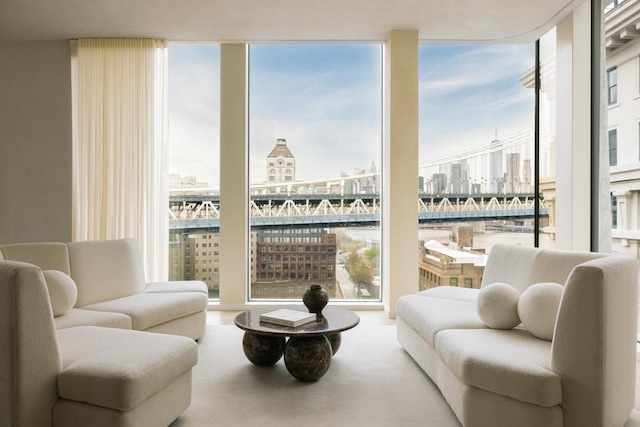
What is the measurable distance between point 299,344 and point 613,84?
356 centimetres

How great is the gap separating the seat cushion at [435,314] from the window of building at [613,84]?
234 centimetres

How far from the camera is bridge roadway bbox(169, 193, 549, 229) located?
5.18 m

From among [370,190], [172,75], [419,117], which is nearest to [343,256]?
[370,190]

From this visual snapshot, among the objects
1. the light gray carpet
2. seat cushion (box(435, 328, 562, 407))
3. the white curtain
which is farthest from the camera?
the white curtain

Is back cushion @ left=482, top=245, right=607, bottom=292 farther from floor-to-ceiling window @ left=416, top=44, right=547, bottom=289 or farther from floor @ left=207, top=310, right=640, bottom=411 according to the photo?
floor-to-ceiling window @ left=416, top=44, right=547, bottom=289

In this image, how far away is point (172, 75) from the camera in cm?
526

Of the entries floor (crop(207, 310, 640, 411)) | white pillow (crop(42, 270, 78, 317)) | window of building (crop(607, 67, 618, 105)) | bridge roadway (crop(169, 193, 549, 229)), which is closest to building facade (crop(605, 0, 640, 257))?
window of building (crop(607, 67, 618, 105))

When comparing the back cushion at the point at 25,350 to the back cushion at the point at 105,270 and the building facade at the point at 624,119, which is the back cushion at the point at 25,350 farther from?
the building facade at the point at 624,119

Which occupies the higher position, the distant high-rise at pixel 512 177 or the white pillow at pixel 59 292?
the distant high-rise at pixel 512 177

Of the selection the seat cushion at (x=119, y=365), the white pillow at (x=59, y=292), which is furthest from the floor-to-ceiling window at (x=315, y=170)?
the seat cushion at (x=119, y=365)

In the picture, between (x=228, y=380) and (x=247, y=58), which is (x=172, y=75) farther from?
(x=228, y=380)

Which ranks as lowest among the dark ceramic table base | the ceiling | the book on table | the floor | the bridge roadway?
the floor

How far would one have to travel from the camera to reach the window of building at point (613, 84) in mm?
3941

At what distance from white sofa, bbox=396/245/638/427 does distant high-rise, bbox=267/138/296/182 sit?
312 centimetres
